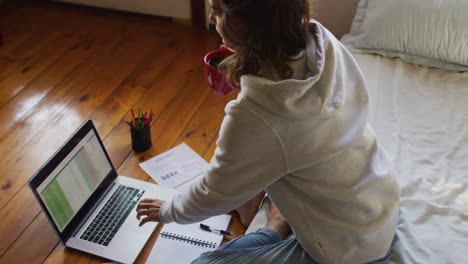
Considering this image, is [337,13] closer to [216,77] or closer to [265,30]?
[216,77]

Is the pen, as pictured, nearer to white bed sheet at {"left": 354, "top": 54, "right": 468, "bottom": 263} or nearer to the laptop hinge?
the laptop hinge

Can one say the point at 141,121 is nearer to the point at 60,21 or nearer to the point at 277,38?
the point at 277,38

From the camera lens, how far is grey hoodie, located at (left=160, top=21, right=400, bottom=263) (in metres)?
0.88

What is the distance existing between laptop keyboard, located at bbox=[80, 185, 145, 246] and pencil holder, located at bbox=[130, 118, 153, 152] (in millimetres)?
234

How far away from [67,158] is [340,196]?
82 cm

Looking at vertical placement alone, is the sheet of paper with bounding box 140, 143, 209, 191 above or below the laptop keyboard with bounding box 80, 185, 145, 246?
below

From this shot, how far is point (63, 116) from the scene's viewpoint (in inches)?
77.8

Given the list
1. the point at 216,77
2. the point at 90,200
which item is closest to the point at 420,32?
the point at 216,77

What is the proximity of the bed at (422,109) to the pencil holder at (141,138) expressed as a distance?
60cm

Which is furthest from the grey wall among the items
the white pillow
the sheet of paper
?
the sheet of paper

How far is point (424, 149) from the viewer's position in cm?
139

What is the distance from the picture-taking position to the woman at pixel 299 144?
2.85 feet

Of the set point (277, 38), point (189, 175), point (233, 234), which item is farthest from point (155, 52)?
point (277, 38)

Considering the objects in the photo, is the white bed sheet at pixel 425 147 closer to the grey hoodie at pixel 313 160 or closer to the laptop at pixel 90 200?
the grey hoodie at pixel 313 160
